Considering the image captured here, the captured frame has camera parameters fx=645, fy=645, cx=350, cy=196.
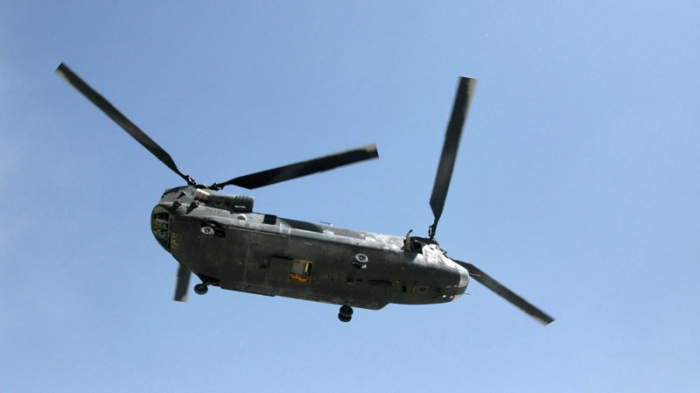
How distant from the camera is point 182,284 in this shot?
17.7 m

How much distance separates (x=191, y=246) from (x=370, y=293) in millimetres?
4359

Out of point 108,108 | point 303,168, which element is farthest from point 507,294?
point 108,108

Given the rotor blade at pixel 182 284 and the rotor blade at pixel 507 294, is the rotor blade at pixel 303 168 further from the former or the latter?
the rotor blade at pixel 507 294

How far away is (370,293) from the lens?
15.5m

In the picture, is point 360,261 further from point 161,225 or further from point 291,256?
point 161,225

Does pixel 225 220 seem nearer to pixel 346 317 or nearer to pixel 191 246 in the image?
pixel 191 246

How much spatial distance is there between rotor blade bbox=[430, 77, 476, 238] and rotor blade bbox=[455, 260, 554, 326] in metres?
2.08

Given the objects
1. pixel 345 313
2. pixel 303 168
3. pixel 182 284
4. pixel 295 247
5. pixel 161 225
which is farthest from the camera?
pixel 182 284

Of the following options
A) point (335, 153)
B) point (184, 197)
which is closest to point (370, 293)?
point (335, 153)

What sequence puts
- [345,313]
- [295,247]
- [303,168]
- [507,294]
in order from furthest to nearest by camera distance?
[507,294] → [345,313] → [303,168] → [295,247]

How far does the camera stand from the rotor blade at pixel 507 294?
17172 millimetres

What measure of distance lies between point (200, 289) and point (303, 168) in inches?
148

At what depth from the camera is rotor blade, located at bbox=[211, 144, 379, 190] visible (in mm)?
15109

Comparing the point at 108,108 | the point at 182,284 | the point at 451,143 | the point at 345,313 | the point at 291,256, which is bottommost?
the point at 182,284
